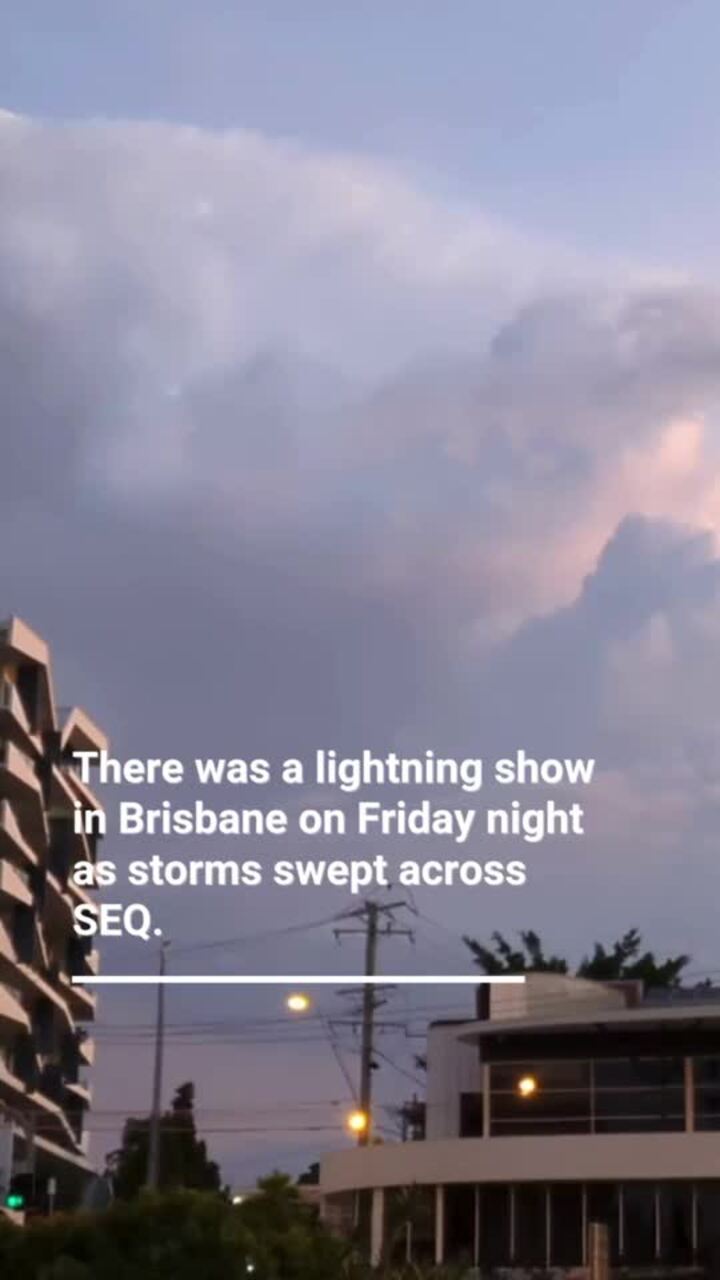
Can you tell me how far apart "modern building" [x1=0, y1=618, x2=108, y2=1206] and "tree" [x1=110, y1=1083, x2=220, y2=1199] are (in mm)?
2596

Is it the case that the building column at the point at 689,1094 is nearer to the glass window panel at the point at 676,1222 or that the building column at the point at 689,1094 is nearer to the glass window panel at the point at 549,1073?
the glass window panel at the point at 549,1073

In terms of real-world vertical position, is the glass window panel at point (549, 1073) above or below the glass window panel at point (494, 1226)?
above

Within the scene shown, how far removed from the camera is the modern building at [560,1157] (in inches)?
1631

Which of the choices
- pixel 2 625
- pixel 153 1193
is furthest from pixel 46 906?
pixel 153 1193

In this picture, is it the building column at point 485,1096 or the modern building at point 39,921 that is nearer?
the building column at point 485,1096

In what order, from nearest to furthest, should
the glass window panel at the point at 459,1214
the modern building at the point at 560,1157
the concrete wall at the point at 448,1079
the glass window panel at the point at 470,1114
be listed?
the modern building at the point at 560,1157 → the glass window panel at the point at 459,1214 → the glass window panel at the point at 470,1114 → the concrete wall at the point at 448,1079

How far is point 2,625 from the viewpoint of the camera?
8012 cm

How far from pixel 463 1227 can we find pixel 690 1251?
424 centimetres

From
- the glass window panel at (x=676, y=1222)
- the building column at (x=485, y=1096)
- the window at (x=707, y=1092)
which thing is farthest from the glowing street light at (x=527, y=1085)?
the glass window panel at (x=676, y=1222)

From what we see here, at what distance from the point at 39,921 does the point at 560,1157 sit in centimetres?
4352

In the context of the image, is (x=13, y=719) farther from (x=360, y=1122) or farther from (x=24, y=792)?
(x=360, y=1122)

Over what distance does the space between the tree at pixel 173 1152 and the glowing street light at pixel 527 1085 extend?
89.3 feet

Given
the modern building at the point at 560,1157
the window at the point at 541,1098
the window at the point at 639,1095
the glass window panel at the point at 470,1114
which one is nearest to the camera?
the modern building at the point at 560,1157

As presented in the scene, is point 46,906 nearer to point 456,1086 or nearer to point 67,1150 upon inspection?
point 67,1150
